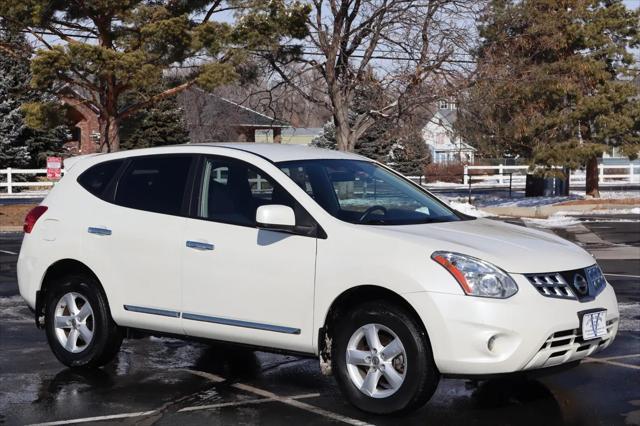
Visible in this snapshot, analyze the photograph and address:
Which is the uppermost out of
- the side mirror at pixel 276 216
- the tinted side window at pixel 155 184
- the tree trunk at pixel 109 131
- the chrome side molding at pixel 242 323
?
the tree trunk at pixel 109 131

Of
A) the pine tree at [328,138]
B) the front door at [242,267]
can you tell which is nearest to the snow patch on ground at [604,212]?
the front door at [242,267]

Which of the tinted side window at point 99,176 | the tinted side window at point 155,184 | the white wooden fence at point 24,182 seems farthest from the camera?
the white wooden fence at point 24,182

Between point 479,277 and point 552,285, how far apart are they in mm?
481

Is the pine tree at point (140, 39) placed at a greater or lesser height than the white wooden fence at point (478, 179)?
greater

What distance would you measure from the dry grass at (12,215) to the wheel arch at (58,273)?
62.8 feet

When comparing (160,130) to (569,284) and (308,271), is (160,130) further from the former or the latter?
(569,284)

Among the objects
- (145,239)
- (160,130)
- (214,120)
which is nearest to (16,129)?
(160,130)

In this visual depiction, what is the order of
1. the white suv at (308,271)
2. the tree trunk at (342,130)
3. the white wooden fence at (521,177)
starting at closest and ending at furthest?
1. the white suv at (308,271)
2. the tree trunk at (342,130)
3. the white wooden fence at (521,177)

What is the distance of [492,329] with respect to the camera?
5.67 meters

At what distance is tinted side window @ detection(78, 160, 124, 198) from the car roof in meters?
0.88

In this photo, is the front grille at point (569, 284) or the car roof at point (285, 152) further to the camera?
the car roof at point (285, 152)

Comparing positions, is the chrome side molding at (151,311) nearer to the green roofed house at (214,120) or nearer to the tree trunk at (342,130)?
the tree trunk at (342,130)

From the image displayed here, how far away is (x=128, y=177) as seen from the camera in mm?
7574

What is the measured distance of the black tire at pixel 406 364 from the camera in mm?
5848
